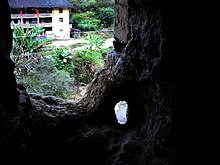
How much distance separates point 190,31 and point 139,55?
2.29 feet

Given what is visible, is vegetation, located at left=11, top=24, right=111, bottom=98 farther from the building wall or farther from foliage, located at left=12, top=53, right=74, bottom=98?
the building wall

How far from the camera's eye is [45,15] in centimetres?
1248

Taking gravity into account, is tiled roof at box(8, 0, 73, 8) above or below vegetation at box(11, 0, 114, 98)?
above

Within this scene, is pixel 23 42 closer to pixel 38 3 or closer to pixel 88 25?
pixel 38 3

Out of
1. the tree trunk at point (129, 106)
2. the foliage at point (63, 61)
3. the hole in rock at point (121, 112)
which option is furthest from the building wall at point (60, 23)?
the tree trunk at point (129, 106)

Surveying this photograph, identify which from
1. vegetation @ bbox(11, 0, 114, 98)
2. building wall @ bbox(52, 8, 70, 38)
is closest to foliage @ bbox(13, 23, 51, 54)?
vegetation @ bbox(11, 0, 114, 98)

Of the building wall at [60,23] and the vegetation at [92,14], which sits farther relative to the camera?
the vegetation at [92,14]

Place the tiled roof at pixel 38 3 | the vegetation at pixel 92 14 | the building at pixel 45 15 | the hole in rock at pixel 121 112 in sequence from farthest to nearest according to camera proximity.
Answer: the vegetation at pixel 92 14, the building at pixel 45 15, the tiled roof at pixel 38 3, the hole in rock at pixel 121 112

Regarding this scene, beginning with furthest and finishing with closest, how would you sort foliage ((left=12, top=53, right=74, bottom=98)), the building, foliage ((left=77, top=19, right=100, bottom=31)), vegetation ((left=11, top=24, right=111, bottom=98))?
foliage ((left=77, top=19, right=100, bottom=31)), the building, vegetation ((left=11, top=24, right=111, bottom=98)), foliage ((left=12, top=53, right=74, bottom=98))

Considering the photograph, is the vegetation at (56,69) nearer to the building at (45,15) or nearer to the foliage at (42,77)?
the foliage at (42,77)

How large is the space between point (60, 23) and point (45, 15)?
0.74 meters

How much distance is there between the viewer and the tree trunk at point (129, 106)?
2176 mm

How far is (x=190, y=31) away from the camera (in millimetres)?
2080

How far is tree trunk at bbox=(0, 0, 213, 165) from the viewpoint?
2.18 m
